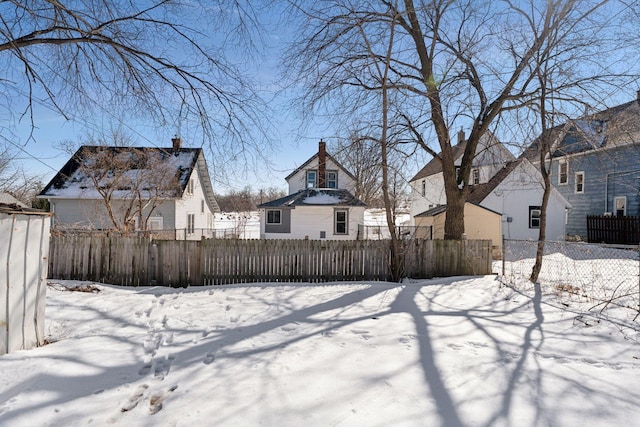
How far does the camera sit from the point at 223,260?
8.20m

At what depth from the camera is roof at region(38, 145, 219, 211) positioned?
1484 cm

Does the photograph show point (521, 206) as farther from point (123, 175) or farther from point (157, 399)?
point (157, 399)

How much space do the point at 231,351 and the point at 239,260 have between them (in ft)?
14.7

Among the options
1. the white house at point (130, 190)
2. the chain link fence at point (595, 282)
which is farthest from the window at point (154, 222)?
the chain link fence at point (595, 282)

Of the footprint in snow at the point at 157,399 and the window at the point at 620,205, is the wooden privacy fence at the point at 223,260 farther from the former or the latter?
the window at the point at 620,205

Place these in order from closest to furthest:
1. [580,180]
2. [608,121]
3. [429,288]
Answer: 1. [429,288]
2. [608,121]
3. [580,180]

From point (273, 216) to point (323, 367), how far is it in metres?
17.6

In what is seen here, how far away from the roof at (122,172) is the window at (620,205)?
2170 centimetres

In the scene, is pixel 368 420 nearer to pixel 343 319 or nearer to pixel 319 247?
pixel 343 319

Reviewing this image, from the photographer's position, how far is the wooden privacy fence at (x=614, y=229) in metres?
→ 16.4

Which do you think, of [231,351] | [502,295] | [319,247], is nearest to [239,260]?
[319,247]

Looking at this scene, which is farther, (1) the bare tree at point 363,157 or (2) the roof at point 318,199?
(2) the roof at point 318,199

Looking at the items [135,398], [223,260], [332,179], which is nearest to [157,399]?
[135,398]

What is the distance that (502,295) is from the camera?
696 cm
